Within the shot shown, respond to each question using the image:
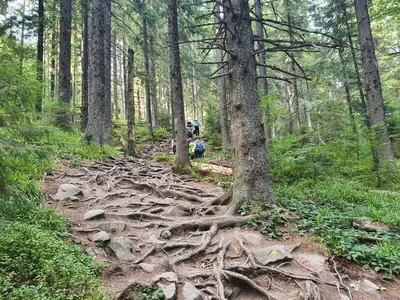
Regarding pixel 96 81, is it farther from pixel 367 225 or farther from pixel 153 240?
pixel 367 225

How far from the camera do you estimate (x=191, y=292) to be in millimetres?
3174

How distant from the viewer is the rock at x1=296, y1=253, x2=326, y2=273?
12.1 feet

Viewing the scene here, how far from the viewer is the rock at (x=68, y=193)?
5716 mm

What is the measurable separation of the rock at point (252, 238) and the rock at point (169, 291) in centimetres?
159

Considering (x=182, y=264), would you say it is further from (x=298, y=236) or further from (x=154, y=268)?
(x=298, y=236)

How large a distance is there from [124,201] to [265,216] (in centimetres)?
324

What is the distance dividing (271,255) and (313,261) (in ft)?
1.90

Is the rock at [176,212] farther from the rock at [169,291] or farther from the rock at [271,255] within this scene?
the rock at [169,291]

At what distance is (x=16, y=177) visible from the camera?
16.6 feet

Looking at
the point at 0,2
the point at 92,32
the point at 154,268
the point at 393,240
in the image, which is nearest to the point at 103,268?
the point at 154,268

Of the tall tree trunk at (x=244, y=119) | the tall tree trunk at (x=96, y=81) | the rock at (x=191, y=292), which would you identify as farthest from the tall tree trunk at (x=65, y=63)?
the rock at (x=191, y=292)

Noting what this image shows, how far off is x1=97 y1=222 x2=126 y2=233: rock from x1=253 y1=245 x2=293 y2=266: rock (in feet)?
7.92

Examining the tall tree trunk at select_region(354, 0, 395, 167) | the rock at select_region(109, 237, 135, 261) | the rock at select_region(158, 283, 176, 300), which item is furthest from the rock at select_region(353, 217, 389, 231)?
the tall tree trunk at select_region(354, 0, 395, 167)

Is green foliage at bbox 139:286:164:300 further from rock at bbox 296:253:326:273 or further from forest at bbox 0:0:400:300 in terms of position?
rock at bbox 296:253:326:273
